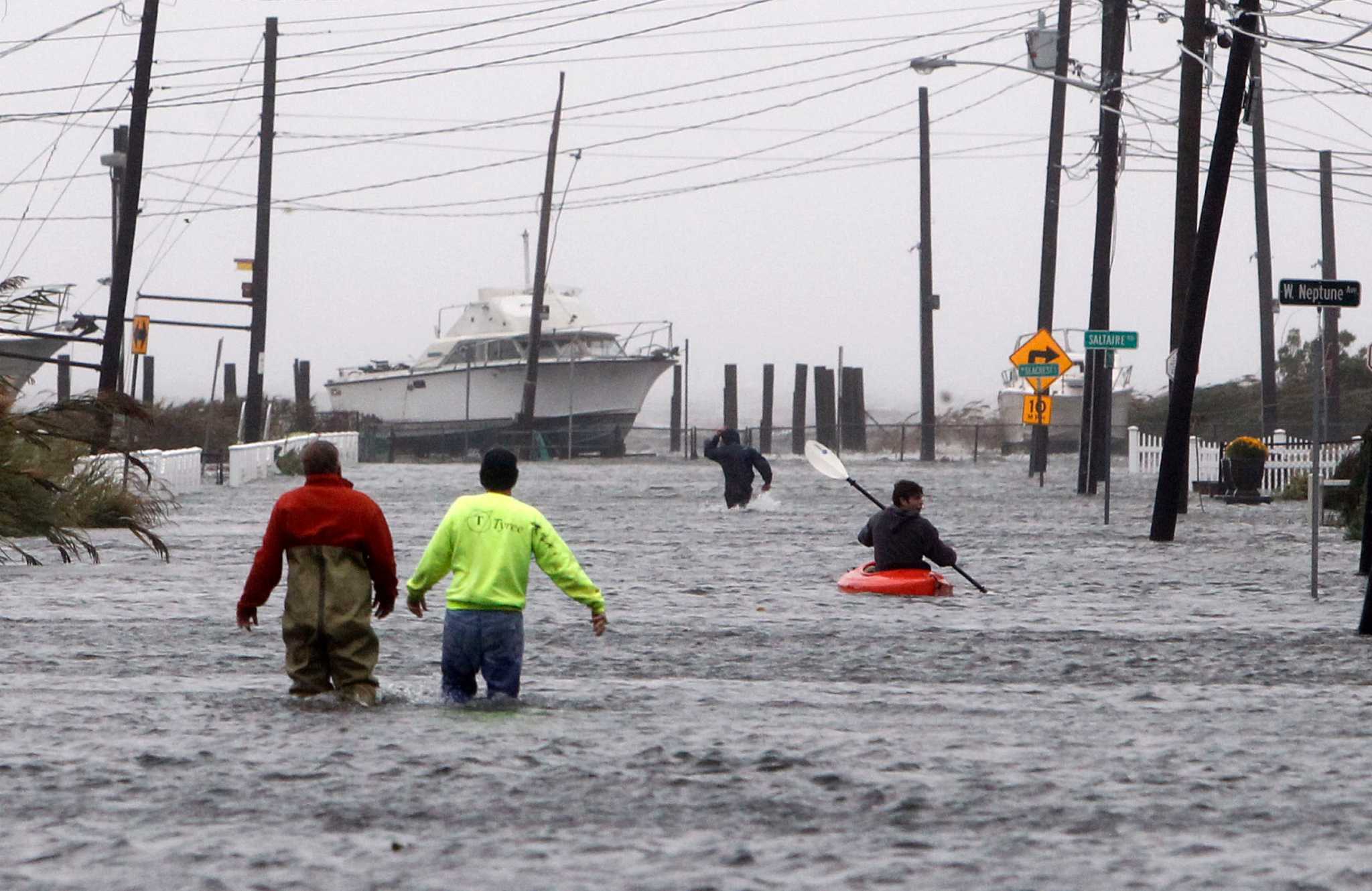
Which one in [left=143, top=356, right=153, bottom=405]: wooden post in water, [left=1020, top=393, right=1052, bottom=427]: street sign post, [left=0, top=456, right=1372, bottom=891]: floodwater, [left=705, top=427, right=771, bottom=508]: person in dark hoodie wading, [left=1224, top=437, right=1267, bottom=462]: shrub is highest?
[left=143, top=356, right=153, bottom=405]: wooden post in water

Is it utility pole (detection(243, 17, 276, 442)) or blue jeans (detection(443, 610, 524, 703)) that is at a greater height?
utility pole (detection(243, 17, 276, 442))

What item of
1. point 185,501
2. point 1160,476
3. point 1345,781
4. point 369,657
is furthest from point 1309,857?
point 185,501

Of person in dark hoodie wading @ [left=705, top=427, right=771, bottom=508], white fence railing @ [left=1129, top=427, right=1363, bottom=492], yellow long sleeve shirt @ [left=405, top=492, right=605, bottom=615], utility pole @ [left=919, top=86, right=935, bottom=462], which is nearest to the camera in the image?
yellow long sleeve shirt @ [left=405, top=492, right=605, bottom=615]

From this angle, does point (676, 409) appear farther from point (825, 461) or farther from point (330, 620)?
point (330, 620)

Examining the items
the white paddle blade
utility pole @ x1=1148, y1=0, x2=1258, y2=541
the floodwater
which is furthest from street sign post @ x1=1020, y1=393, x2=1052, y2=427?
the floodwater

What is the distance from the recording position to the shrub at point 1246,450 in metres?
35.0

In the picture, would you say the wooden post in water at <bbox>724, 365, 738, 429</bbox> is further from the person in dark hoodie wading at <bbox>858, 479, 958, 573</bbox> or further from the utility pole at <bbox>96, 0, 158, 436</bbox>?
the person in dark hoodie wading at <bbox>858, 479, 958, 573</bbox>

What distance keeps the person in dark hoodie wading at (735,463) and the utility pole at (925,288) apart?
3172cm

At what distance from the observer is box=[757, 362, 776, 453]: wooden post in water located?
2808 inches

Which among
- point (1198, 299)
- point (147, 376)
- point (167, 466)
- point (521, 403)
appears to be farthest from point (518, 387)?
point (1198, 299)

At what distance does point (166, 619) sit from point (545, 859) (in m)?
8.41

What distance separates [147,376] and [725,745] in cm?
5965

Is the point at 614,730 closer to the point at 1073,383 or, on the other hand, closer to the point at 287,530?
the point at 287,530

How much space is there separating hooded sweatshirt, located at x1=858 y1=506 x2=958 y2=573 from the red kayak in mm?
83
